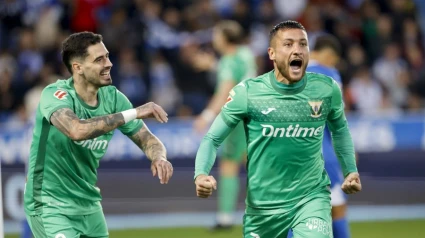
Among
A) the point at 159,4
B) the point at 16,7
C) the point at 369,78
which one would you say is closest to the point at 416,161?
the point at 369,78

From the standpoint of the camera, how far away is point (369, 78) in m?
16.0

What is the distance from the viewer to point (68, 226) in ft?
21.0

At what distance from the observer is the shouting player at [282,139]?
20.9 ft

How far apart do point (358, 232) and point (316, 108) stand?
548cm

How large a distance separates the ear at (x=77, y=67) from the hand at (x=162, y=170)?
86 cm

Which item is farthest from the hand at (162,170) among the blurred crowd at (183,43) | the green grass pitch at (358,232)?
the blurred crowd at (183,43)

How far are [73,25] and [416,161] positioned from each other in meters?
6.17

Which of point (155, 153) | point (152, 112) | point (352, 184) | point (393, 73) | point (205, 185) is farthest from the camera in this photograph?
point (393, 73)

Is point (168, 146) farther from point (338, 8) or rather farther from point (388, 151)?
point (338, 8)

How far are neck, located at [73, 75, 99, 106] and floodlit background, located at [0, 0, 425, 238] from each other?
187 inches

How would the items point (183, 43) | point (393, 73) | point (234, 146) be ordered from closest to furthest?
point (234, 146) < point (183, 43) < point (393, 73)

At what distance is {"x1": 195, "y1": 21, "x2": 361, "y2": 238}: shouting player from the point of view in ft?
20.9

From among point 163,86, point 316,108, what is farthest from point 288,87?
point 163,86

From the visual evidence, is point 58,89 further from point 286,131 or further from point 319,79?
point 319,79
